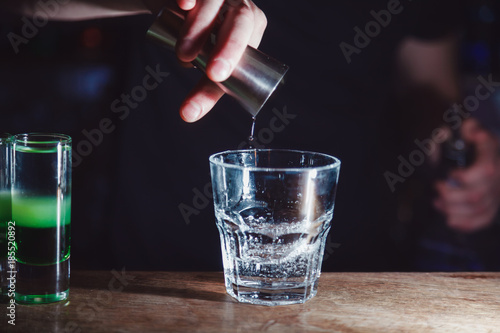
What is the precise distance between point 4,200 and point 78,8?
1.10 metres

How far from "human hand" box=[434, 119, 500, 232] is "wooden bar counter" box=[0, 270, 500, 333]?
43.9 inches

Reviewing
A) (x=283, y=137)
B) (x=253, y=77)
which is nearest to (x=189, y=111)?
(x=253, y=77)

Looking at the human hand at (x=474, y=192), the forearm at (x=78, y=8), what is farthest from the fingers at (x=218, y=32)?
the human hand at (x=474, y=192)

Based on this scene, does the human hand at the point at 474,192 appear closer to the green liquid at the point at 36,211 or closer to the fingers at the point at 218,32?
the fingers at the point at 218,32

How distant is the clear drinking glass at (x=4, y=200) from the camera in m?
1.02

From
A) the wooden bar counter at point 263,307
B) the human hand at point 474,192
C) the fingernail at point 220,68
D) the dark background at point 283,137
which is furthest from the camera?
the human hand at point 474,192

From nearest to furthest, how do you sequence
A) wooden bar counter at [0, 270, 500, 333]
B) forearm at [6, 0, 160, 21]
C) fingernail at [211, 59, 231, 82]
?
1. wooden bar counter at [0, 270, 500, 333]
2. fingernail at [211, 59, 231, 82]
3. forearm at [6, 0, 160, 21]

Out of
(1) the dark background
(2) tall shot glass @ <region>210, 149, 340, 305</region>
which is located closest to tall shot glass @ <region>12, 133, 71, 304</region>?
(2) tall shot glass @ <region>210, 149, 340, 305</region>

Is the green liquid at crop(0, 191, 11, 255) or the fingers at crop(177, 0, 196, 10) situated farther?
the fingers at crop(177, 0, 196, 10)

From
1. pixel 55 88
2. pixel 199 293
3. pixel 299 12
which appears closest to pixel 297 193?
pixel 199 293

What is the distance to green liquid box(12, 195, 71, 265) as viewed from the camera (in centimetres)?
99

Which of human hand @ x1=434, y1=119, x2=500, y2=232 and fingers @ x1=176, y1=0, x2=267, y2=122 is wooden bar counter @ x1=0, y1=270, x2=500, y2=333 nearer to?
fingers @ x1=176, y1=0, x2=267, y2=122

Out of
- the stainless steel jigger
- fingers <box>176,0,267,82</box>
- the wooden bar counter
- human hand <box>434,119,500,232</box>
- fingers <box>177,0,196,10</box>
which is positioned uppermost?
fingers <box>177,0,196,10</box>

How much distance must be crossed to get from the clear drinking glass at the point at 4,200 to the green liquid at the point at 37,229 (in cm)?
3
